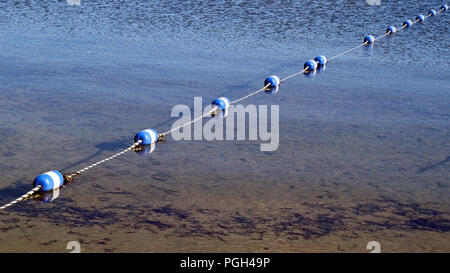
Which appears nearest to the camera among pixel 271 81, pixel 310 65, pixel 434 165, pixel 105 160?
pixel 105 160

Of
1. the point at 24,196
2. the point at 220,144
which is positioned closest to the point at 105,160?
the point at 24,196

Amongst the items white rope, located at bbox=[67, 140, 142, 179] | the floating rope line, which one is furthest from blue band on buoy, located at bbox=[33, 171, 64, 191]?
white rope, located at bbox=[67, 140, 142, 179]

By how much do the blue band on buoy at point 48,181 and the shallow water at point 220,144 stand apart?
4.8 inches

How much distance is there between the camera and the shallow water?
474cm

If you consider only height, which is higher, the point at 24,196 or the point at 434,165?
the point at 434,165

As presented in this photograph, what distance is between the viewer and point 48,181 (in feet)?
16.6

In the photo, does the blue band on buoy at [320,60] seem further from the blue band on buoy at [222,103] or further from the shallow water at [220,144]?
the blue band on buoy at [222,103]

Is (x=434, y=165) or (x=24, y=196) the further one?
(x=434, y=165)

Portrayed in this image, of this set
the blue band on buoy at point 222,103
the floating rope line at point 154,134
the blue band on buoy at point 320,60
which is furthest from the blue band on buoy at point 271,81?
the blue band on buoy at point 320,60

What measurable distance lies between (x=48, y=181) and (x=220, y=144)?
2.10 metres

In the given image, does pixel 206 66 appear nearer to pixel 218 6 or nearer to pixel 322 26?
pixel 322 26

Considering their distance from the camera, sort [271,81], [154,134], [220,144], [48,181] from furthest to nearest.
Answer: [271,81], [220,144], [154,134], [48,181]

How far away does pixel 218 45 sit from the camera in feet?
37.6

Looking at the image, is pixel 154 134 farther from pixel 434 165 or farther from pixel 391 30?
pixel 391 30
